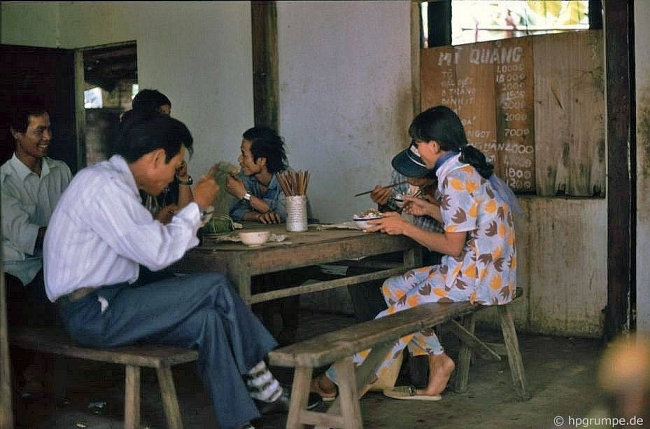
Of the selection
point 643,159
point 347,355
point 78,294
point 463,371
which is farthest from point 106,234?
point 643,159

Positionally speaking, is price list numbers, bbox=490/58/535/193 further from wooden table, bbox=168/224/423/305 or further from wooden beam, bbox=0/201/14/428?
wooden beam, bbox=0/201/14/428

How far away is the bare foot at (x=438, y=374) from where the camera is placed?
14.9 ft

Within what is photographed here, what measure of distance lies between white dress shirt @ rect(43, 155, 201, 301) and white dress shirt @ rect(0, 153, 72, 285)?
794mm

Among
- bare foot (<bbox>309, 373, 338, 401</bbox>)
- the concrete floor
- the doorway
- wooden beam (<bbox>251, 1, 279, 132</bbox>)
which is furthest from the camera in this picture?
the doorway

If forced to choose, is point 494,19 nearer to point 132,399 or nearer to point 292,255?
point 292,255

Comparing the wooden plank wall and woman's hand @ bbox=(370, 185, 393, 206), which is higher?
the wooden plank wall

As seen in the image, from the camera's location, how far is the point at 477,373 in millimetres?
5074

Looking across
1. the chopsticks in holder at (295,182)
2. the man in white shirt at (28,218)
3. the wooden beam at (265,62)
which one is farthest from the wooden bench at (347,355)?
the wooden beam at (265,62)

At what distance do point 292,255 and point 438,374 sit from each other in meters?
1.12

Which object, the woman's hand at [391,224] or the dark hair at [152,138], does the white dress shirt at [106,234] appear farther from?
the woman's hand at [391,224]

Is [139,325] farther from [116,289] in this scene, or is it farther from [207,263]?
[207,263]

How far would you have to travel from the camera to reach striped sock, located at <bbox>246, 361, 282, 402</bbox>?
150 inches

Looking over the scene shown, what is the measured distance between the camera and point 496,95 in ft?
19.7

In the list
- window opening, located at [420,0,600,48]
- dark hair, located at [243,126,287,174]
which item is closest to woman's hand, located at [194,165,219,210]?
dark hair, located at [243,126,287,174]
